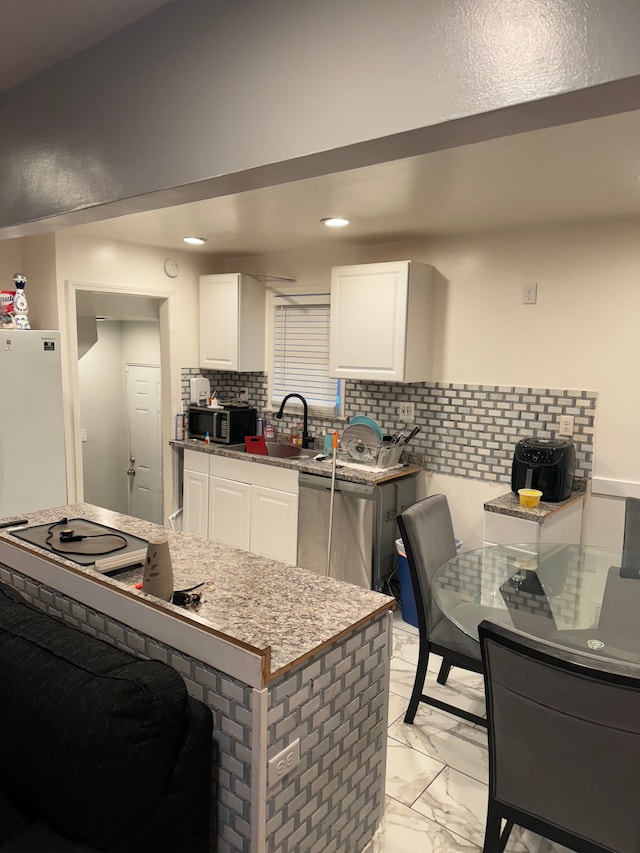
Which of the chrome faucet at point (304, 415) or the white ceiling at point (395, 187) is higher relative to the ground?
the white ceiling at point (395, 187)

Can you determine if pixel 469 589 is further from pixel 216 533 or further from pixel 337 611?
pixel 216 533

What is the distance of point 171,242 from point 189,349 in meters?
0.89

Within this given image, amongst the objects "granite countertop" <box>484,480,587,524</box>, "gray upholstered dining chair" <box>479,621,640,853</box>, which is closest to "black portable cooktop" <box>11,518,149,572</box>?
"gray upholstered dining chair" <box>479,621,640,853</box>

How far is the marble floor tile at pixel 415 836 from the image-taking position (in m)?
1.92

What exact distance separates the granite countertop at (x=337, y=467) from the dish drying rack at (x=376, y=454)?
35 millimetres

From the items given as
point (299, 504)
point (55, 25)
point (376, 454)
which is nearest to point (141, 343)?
point (299, 504)

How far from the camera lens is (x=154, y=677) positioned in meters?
1.30

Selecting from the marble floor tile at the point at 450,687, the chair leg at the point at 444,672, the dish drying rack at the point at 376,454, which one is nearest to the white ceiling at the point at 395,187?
the dish drying rack at the point at 376,454

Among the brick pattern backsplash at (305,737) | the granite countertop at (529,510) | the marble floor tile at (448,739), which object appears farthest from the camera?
the granite countertop at (529,510)

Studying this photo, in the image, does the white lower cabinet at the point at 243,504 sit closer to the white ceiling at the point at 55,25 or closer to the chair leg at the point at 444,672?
the chair leg at the point at 444,672

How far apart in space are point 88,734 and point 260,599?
1.73ft

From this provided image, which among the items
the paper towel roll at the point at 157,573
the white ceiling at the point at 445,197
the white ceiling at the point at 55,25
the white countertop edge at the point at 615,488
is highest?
the white ceiling at the point at 55,25

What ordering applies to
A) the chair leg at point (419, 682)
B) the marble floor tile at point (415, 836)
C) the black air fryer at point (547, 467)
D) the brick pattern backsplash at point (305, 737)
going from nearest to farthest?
the brick pattern backsplash at point (305, 737) < the marble floor tile at point (415, 836) < the chair leg at point (419, 682) < the black air fryer at point (547, 467)

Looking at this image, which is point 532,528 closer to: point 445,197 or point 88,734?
point 445,197
